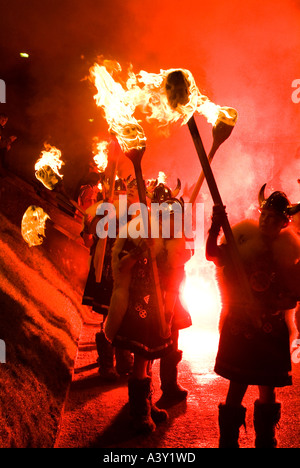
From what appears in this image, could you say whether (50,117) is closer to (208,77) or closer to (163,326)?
(208,77)

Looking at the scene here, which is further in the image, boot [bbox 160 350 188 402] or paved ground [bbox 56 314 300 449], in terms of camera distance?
boot [bbox 160 350 188 402]

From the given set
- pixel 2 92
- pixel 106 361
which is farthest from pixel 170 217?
pixel 2 92

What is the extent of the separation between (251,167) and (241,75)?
10.5ft

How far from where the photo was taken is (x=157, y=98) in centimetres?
357

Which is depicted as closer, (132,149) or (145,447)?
(145,447)

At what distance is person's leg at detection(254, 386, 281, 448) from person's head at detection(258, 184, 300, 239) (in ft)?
4.01

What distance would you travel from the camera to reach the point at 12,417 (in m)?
2.70

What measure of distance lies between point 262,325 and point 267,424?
76cm

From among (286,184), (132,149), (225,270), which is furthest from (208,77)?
(225,270)

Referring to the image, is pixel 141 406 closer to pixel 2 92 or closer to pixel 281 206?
pixel 281 206

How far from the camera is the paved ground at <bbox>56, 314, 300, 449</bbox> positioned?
3.17 meters
